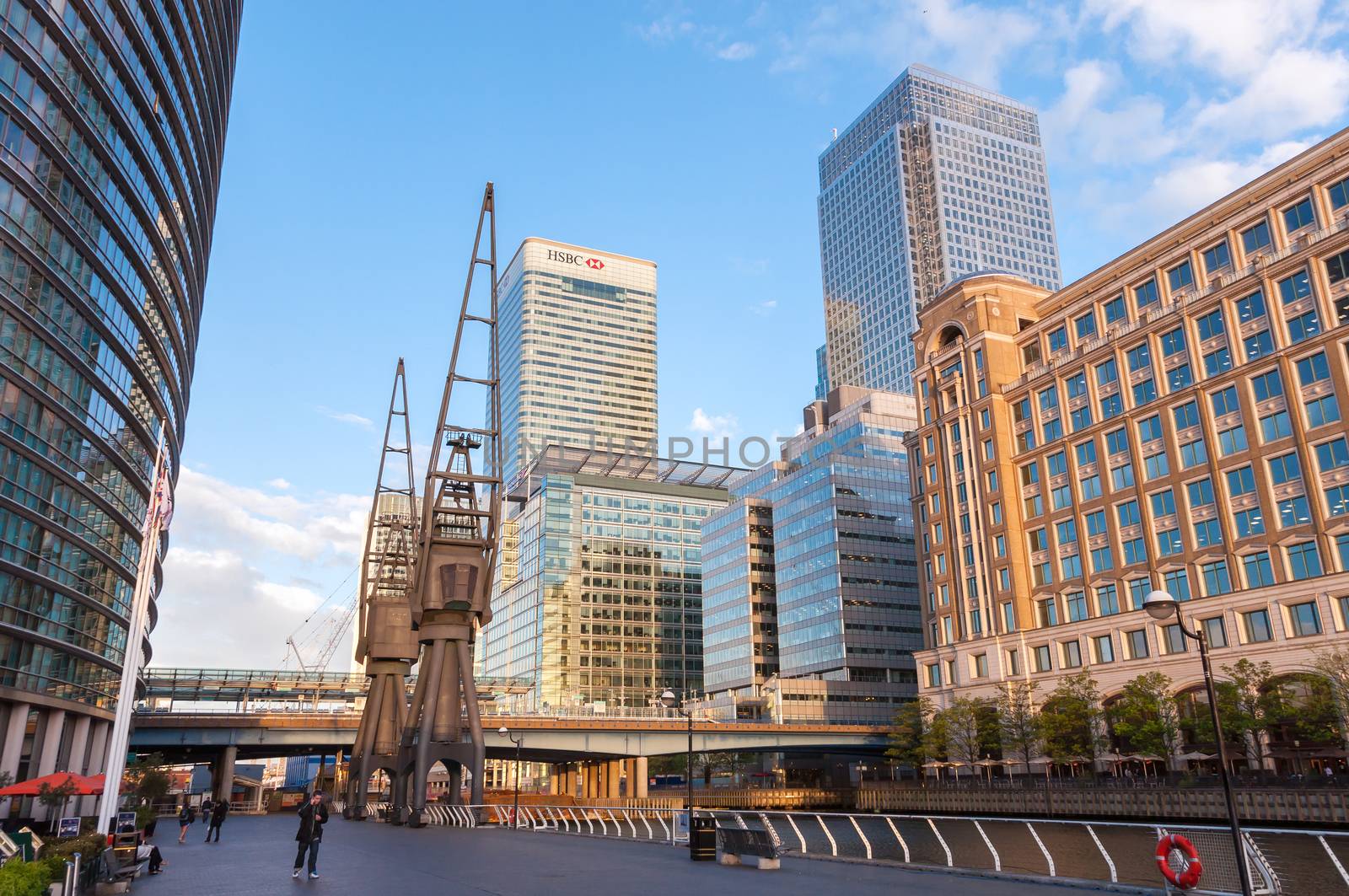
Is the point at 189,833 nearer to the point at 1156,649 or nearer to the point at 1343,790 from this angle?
the point at 1343,790

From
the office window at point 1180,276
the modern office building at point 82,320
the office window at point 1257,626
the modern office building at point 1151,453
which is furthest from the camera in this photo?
the office window at point 1180,276

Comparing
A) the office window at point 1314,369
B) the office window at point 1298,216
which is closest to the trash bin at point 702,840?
the office window at point 1314,369

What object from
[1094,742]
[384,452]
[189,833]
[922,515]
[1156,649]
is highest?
[384,452]

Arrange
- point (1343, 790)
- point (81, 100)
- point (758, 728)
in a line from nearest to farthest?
point (1343, 790), point (81, 100), point (758, 728)

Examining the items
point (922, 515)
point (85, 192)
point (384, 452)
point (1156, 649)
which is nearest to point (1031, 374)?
point (922, 515)

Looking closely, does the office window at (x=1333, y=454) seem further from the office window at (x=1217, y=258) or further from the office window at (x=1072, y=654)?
the office window at (x=1072, y=654)

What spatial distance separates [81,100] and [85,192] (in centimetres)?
455

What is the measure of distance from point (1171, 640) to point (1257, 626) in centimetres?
623

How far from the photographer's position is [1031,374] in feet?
281

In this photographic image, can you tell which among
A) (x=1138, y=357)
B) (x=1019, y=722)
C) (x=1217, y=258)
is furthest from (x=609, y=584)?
(x=1217, y=258)

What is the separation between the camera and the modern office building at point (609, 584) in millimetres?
178625

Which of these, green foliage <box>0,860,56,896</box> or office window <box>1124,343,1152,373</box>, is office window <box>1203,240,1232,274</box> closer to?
office window <box>1124,343,1152,373</box>

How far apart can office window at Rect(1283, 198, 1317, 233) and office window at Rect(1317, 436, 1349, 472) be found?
49.6 feet

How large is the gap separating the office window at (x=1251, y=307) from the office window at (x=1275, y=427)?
7.14m
